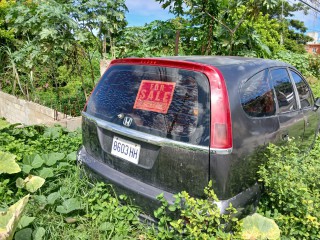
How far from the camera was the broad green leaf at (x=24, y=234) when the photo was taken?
Result: 196 cm

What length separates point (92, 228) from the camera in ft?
7.52

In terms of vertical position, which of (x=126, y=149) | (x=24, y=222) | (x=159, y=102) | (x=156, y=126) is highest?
(x=159, y=102)

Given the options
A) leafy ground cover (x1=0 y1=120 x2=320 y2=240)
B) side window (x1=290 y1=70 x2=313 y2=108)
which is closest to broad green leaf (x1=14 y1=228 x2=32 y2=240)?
leafy ground cover (x1=0 y1=120 x2=320 y2=240)

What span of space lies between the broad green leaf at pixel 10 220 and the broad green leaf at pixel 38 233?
247 millimetres

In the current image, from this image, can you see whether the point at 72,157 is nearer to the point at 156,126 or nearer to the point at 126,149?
the point at 126,149

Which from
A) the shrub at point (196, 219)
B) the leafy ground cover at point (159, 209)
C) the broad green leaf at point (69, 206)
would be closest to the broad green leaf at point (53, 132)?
the leafy ground cover at point (159, 209)

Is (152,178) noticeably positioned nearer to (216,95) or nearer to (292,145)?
(216,95)

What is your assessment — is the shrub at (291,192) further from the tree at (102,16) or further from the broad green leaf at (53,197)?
the tree at (102,16)

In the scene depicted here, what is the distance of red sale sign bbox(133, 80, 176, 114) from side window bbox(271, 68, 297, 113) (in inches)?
44.2

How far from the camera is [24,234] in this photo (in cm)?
198

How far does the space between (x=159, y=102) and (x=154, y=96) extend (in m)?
0.07

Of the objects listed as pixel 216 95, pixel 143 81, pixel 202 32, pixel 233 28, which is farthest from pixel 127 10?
pixel 216 95

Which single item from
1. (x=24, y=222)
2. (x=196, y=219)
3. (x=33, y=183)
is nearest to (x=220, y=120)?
Result: (x=196, y=219)

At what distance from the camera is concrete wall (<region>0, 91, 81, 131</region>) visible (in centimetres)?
474
